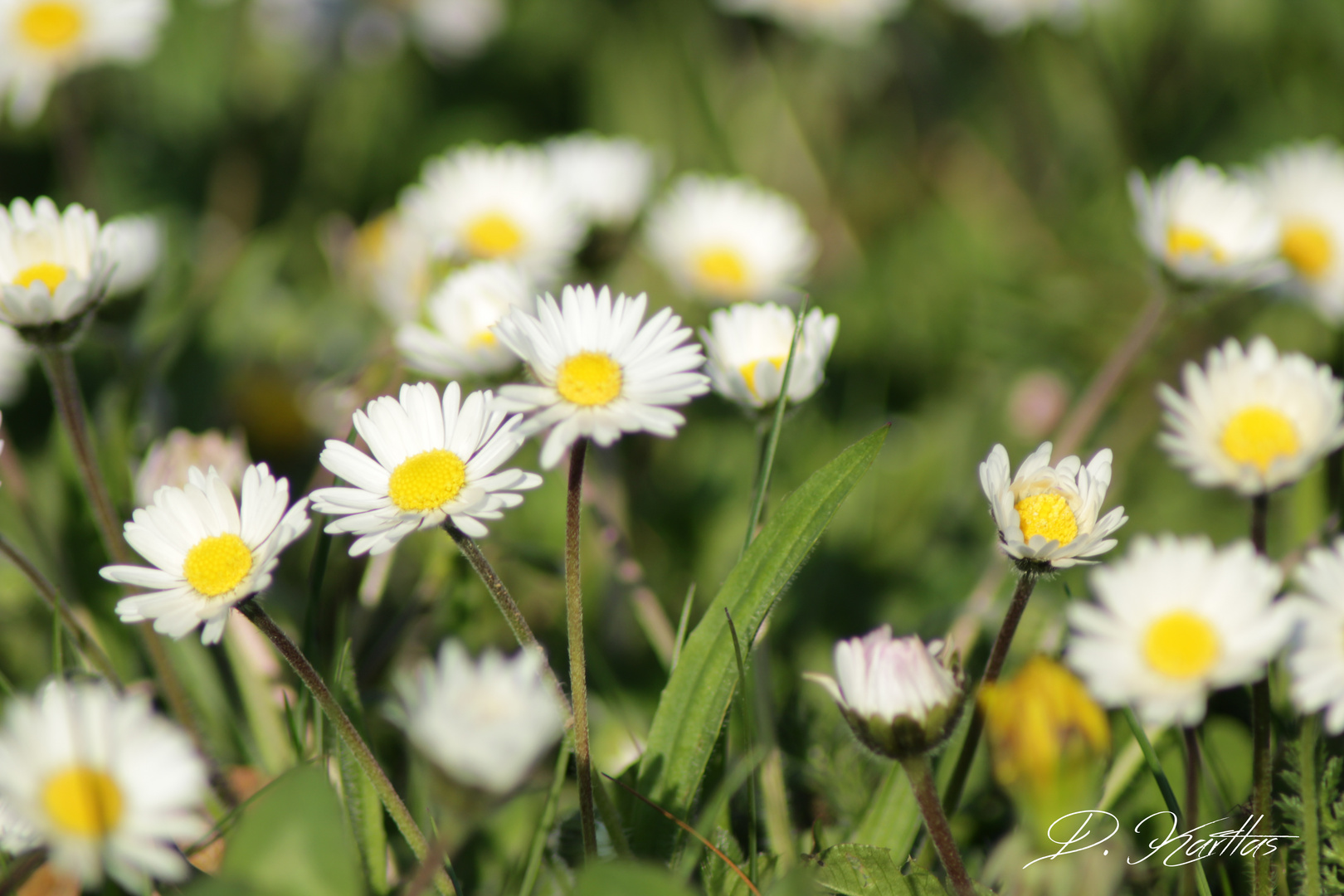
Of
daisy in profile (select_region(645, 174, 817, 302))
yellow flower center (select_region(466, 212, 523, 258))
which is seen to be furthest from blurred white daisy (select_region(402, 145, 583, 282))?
daisy in profile (select_region(645, 174, 817, 302))

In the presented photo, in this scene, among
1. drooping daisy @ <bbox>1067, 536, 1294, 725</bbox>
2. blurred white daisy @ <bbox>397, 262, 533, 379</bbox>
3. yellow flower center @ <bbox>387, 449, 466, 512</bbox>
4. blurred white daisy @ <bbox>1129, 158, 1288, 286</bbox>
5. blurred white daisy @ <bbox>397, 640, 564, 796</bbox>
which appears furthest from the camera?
blurred white daisy @ <bbox>1129, 158, 1288, 286</bbox>

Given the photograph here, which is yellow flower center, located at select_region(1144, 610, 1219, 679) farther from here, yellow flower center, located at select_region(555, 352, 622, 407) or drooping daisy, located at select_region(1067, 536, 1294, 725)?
yellow flower center, located at select_region(555, 352, 622, 407)

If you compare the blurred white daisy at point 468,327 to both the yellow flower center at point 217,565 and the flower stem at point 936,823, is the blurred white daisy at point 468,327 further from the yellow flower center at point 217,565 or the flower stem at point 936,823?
the flower stem at point 936,823

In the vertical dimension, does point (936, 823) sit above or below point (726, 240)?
below

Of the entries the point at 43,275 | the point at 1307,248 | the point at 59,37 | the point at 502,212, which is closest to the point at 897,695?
the point at 43,275

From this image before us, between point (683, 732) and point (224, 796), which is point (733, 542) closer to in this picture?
point (683, 732)

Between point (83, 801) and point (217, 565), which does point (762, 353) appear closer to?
point (217, 565)
